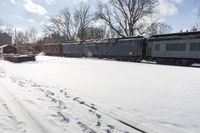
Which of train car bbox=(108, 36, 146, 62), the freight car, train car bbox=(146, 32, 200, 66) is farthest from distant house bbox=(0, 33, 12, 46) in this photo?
train car bbox=(146, 32, 200, 66)

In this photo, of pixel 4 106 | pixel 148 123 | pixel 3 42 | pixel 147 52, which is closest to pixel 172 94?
pixel 148 123

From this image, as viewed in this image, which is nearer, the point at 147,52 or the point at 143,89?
the point at 143,89

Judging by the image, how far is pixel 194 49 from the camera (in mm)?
23250

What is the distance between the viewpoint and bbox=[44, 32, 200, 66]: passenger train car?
77.6 feet

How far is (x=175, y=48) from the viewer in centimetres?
2506

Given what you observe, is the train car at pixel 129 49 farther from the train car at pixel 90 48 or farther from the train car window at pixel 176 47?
the train car at pixel 90 48

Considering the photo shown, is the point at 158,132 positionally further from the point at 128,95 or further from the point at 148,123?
the point at 128,95

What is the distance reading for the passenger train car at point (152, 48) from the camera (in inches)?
931

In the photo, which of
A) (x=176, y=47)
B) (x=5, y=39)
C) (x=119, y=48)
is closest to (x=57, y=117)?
(x=176, y=47)

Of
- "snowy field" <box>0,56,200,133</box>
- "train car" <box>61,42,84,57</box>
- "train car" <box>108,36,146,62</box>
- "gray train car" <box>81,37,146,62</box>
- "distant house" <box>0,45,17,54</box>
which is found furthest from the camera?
"distant house" <box>0,45,17,54</box>

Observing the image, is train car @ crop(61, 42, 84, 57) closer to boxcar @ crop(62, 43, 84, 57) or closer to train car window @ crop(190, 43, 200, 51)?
boxcar @ crop(62, 43, 84, 57)

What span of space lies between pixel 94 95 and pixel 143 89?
7.46ft

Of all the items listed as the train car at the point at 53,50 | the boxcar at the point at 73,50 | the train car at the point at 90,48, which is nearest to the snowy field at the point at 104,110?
the train car at the point at 90,48

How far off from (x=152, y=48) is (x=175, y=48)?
342 centimetres
